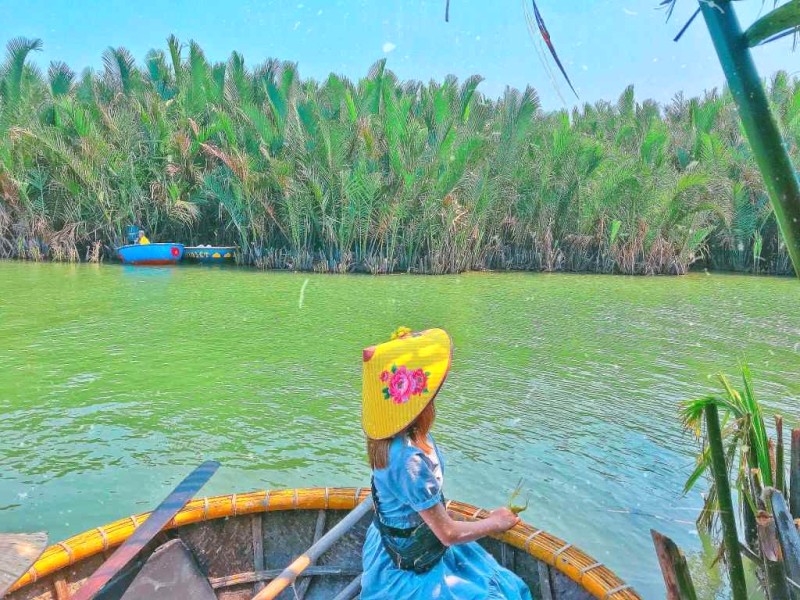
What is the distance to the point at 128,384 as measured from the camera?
5242 mm

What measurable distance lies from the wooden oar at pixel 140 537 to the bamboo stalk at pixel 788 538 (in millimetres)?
1795

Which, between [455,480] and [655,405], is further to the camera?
[655,405]

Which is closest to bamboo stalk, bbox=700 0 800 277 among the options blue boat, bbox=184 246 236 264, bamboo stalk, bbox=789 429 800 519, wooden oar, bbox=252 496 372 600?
bamboo stalk, bbox=789 429 800 519

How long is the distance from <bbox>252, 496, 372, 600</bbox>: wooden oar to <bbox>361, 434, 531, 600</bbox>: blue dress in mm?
268

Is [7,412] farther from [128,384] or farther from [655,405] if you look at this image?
[655,405]

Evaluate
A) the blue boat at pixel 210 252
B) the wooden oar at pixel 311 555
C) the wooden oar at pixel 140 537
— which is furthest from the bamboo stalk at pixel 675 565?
the blue boat at pixel 210 252

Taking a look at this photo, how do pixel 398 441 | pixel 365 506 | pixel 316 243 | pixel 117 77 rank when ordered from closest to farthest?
pixel 398 441, pixel 365 506, pixel 316 243, pixel 117 77

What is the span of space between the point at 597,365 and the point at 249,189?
34.5 ft

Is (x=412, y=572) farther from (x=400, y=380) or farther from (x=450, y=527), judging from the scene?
(x=400, y=380)

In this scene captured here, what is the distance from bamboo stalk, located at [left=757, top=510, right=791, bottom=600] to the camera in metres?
1.29

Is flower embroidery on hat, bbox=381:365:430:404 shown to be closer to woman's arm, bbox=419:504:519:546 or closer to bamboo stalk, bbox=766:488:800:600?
woman's arm, bbox=419:504:519:546

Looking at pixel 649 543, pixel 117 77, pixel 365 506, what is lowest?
pixel 649 543

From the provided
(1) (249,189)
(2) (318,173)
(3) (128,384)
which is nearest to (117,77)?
(1) (249,189)

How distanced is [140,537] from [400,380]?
1.10m
